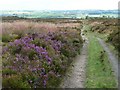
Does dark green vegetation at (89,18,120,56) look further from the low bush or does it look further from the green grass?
the low bush

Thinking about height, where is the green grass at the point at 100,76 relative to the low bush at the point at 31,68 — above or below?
below

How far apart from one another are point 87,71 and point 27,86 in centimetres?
654

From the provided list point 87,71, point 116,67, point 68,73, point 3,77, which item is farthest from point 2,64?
point 116,67

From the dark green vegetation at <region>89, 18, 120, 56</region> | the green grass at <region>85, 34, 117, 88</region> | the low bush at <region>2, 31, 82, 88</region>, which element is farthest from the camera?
the dark green vegetation at <region>89, 18, 120, 56</region>

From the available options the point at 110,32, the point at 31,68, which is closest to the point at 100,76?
the point at 31,68

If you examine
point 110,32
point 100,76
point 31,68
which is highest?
point 31,68

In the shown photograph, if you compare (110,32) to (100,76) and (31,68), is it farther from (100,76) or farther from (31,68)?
(31,68)

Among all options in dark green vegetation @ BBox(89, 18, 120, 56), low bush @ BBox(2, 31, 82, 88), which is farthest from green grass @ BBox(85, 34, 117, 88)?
dark green vegetation @ BBox(89, 18, 120, 56)

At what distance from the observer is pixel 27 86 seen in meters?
9.50

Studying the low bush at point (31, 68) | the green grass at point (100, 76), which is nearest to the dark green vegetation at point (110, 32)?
the green grass at point (100, 76)

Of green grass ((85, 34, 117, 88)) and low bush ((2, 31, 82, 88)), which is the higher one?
low bush ((2, 31, 82, 88))

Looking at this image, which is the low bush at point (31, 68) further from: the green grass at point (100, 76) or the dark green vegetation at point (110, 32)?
the dark green vegetation at point (110, 32)

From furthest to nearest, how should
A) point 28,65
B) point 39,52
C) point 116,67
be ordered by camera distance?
point 116,67 < point 39,52 < point 28,65

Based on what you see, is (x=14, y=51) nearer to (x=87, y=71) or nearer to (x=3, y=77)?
(x=87, y=71)
